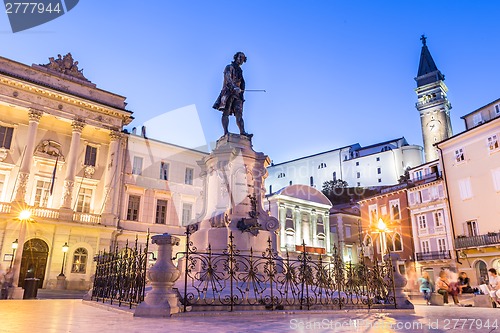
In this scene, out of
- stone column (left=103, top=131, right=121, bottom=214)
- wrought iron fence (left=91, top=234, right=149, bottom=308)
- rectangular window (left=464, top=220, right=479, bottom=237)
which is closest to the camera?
wrought iron fence (left=91, top=234, right=149, bottom=308)

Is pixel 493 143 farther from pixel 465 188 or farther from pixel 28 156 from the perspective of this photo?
pixel 28 156

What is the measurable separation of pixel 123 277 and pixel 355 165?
270 ft

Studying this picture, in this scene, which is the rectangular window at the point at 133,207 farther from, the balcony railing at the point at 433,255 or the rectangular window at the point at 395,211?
the balcony railing at the point at 433,255

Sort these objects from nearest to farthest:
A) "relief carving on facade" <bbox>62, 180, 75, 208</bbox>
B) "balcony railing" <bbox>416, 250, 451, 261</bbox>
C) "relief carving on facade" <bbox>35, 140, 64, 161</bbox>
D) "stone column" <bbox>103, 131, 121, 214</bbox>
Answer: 1. "relief carving on facade" <bbox>62, 180, 75, 208</bbox>
2. "relief carving on facade" <bbox>35, 140, 64, 161</bbox>
3. "stone column" <bbox>103, 131, 121, 214</bbox>
4. "balcony railing" <bbox>416, 250, 451, 261</bbox>

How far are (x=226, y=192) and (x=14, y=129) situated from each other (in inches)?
913

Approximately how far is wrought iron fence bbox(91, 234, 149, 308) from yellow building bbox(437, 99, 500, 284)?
96.0 feet

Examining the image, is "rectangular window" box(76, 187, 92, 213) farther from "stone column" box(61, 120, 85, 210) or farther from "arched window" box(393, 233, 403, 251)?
"arched window" box(393, 233, 403, 251)

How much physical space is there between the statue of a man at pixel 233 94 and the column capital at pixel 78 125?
63.9ft

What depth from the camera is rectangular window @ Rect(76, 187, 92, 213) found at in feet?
94.2

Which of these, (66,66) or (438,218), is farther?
(438,218)

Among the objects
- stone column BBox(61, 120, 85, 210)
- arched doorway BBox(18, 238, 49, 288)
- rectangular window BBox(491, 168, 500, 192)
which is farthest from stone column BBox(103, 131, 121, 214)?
rectangular window BBox(491, 168, 500, 192)

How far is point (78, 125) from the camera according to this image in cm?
2894

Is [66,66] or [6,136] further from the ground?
[66,66]

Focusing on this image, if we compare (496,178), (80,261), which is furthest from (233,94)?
(496,178)
